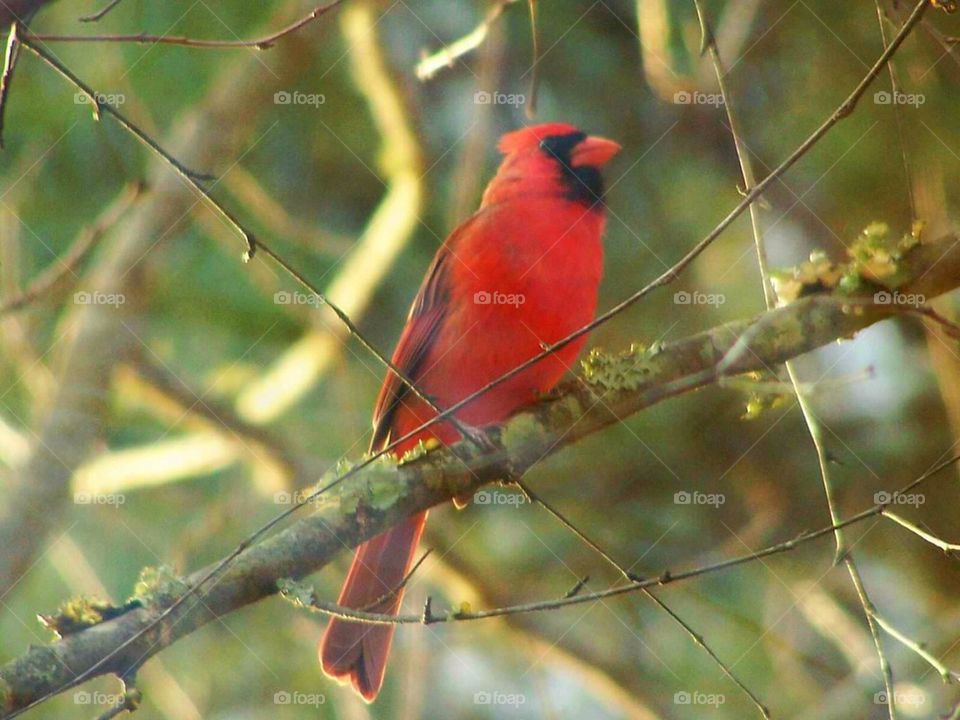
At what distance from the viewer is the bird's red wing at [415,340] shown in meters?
2.31

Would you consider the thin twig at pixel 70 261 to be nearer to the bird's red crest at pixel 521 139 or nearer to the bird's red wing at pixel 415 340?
the bird's red wing at pixel 415 340

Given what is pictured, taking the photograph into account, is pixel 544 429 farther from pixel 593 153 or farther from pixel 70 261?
pixel 70 261

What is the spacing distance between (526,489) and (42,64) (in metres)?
1.79

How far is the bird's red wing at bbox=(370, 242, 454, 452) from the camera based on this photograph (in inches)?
90.9

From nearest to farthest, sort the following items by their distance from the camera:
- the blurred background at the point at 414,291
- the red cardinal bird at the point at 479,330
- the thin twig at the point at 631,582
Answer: the thin twig at the point at 631,582, the red cardinal bird at the point at 479,330, the blurred background at the point at 414,291

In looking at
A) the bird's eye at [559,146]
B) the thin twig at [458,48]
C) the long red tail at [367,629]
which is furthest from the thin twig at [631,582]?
the thin twig at [458,48]

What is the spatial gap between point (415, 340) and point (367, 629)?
636 mm

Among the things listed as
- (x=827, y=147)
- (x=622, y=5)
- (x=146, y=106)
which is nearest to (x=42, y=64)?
(x=146, y=106)

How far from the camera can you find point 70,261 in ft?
8.28

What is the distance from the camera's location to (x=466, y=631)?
2.45m

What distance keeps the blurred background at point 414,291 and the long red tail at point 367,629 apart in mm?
155

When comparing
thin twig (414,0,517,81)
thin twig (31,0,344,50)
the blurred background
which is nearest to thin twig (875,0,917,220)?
the blurred background

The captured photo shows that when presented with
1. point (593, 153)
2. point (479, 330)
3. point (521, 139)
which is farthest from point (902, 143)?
point (479, 330)

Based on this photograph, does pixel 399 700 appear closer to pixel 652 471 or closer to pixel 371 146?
pixel 652 471
